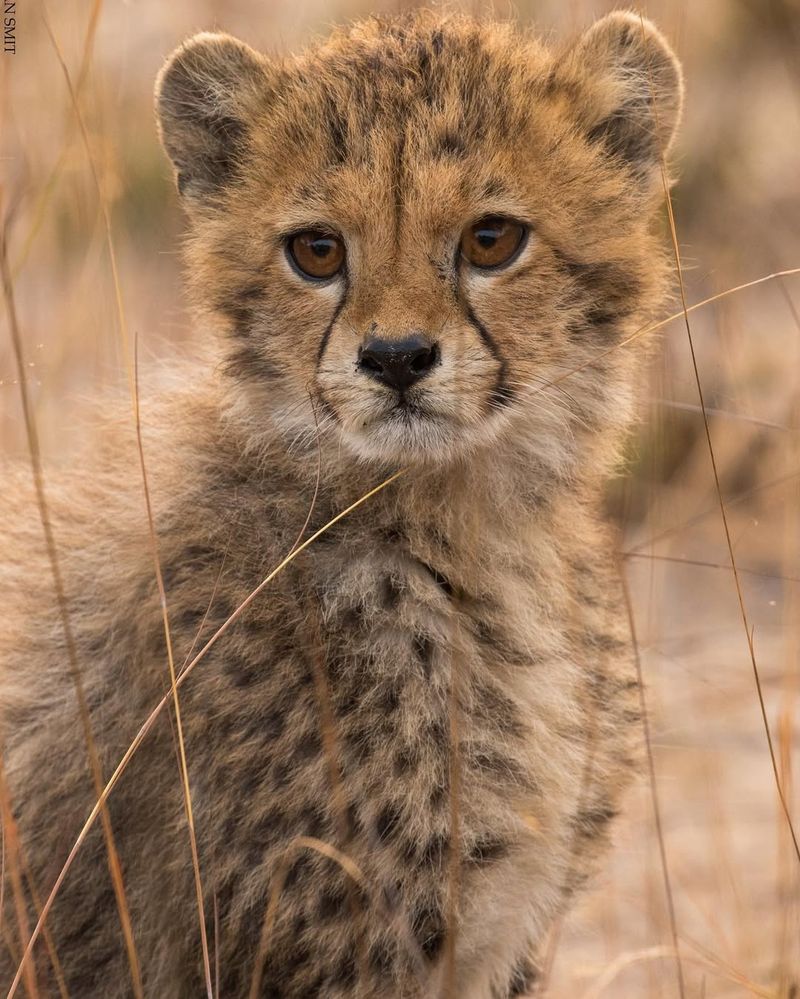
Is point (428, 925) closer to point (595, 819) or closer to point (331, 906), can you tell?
point (331, 906)

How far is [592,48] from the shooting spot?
3029mm

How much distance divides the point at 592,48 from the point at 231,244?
0.85 meters

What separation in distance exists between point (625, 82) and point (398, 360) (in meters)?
0.91

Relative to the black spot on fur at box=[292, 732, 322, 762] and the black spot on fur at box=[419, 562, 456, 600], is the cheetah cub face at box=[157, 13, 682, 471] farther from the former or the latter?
the black spot on fur at box=[292, 732, 322, 762]

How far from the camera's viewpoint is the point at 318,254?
9.17 ft

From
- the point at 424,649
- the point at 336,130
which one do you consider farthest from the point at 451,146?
the point at 424,649

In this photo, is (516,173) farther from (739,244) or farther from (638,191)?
(739,244)

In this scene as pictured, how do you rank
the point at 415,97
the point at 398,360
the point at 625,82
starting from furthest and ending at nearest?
the point at 625,82
the point at 415,97
the point at 398,360

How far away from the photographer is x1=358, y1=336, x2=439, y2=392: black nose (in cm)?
255

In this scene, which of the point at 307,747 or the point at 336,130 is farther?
the point at 336,130

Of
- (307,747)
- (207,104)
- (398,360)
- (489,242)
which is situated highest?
(207,104)

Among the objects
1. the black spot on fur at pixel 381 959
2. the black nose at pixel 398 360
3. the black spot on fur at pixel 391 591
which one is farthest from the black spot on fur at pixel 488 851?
the black nose at pixel 398 360

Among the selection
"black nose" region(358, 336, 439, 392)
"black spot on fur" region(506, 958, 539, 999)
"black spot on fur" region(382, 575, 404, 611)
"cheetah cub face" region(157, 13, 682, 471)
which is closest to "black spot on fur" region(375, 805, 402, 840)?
"black spot on fur" region(382, 575, 404, 611)

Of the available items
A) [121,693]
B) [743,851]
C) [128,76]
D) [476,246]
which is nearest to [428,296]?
[476,246]
